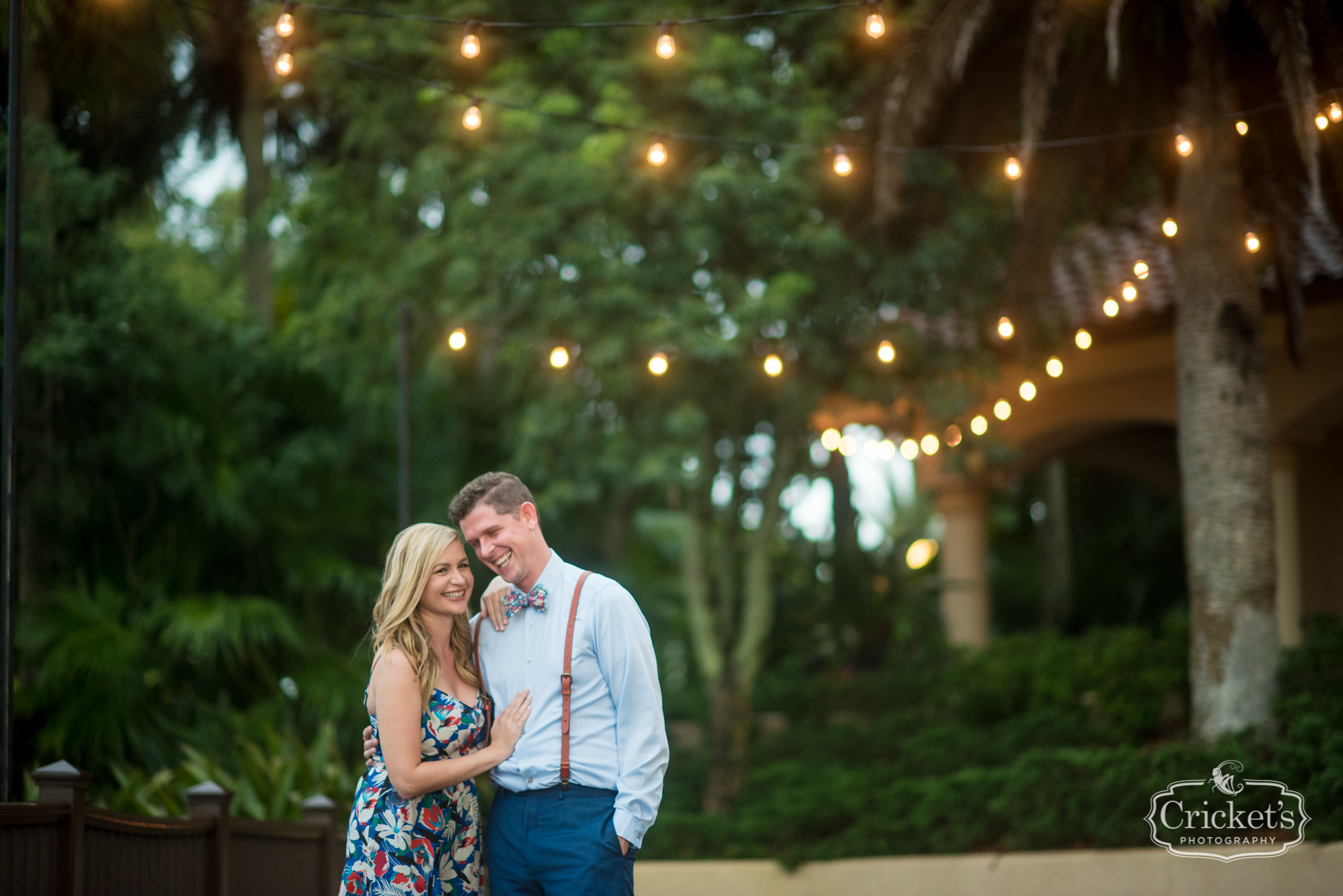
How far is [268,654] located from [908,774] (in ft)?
18.5

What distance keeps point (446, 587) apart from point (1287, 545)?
9.78 meters

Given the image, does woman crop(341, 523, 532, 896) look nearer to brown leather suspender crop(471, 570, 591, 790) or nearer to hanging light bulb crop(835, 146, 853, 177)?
brown leather suspender crop(471, 570, 591, 790)

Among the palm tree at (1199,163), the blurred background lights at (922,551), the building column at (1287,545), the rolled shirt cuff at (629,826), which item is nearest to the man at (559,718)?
the rolled shirt cuff at (629,826)

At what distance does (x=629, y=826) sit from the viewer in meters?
3.24

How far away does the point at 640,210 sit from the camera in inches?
399

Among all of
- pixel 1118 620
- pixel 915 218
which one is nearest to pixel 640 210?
pixel 915 218

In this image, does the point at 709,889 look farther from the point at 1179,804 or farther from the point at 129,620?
the point at 129,620

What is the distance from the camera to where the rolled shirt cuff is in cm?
324

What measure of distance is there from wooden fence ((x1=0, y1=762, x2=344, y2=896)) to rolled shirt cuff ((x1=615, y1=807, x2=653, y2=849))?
2.50 metres

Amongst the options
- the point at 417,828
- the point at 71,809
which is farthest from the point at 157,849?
the point at 417,828

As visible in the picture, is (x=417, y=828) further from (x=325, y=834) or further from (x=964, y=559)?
(x=964, y=559)

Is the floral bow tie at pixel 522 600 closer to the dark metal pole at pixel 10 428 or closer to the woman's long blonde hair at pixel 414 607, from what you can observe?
the woman's long blonde hair at pixel 414 607

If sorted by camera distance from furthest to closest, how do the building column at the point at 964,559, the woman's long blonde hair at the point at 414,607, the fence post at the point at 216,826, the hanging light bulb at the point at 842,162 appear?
the building column at the point at 964,559, the hanging light bulb at the point at 842,162, the fence post at the point at 216,826, the woman's long blonde hair at the point at 414,607

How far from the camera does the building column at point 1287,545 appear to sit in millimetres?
10977
